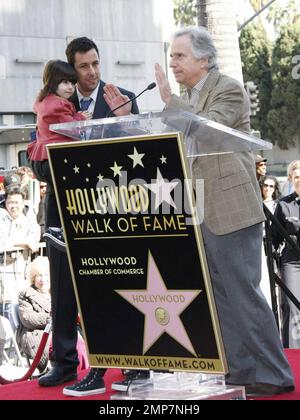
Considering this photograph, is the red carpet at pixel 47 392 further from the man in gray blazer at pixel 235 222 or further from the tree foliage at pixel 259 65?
the tree foliage at pixel 259 65

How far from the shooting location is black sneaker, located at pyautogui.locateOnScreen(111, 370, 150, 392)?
492cm

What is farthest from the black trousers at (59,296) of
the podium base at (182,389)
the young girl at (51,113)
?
the podium base at (182,389)

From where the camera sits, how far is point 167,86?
4.73 meters

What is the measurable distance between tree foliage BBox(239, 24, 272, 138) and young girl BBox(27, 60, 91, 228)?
50.8 metres

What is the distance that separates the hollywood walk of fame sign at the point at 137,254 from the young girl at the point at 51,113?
50 centimetres

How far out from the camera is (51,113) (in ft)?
17.3

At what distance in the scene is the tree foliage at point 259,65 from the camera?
184 ft

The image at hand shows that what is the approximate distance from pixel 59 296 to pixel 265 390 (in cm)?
125

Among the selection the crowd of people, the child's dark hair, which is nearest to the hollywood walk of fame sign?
Answer: the crowd of people

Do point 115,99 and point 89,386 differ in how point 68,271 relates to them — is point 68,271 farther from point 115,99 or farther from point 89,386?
point 115,99

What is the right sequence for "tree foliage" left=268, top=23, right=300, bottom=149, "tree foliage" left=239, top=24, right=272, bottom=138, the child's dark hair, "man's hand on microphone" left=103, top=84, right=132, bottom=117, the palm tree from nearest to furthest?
"man's hand on microphone" left=103, top=84, right=132, bottom=117 → the child's dark hair → the palm tree → "tree foliage" left=268, top=23, right=300, bottom=149 → "tree foliage" left=239, top=24, right=272, bottom=138

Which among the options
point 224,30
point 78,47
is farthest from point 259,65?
point 78,47

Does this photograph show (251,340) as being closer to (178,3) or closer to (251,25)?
(251,25)

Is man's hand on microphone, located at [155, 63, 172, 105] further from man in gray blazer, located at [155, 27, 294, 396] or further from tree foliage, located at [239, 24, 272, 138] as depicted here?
tree foliage, located at [239, 24, 272, 138]
